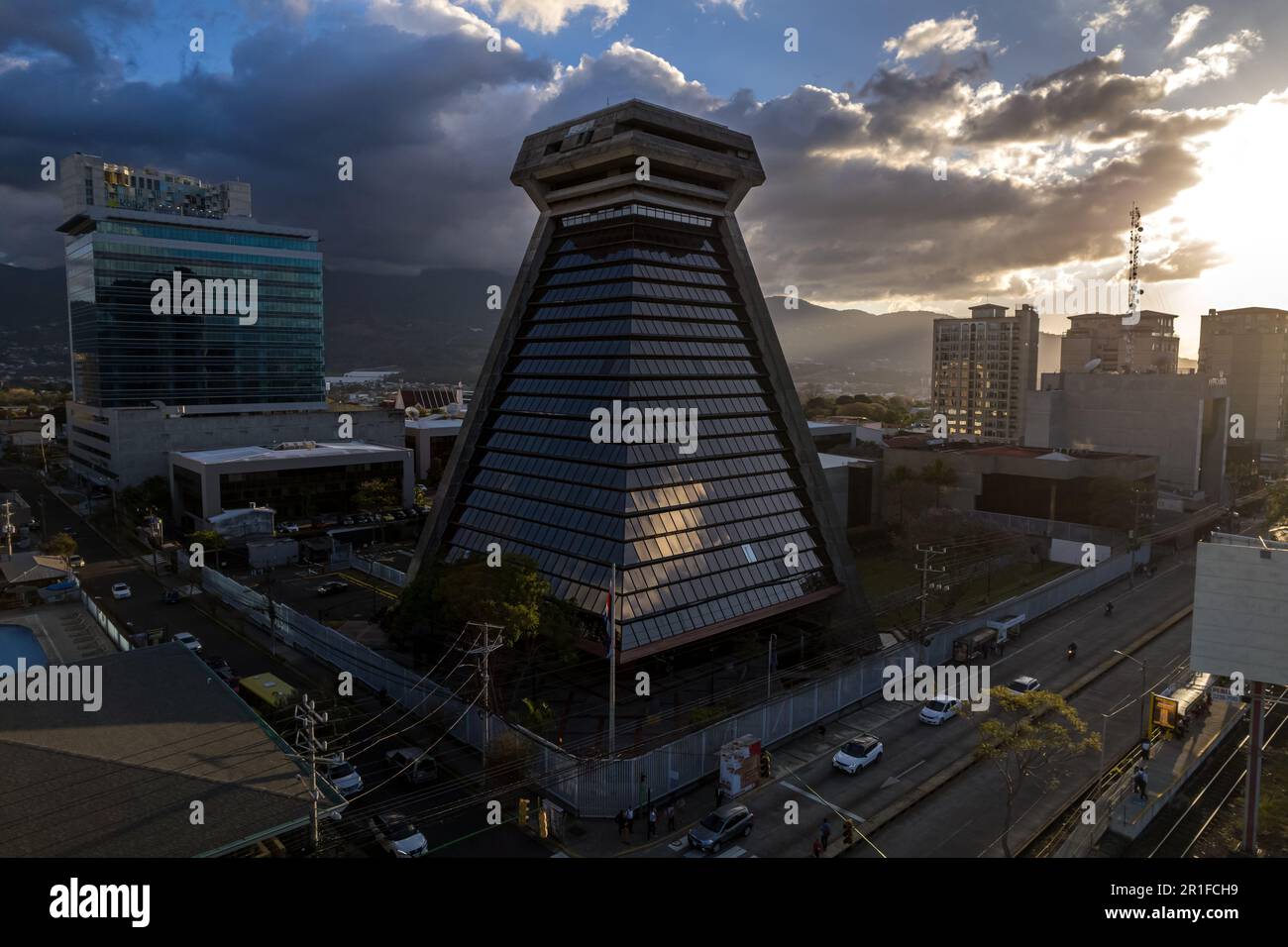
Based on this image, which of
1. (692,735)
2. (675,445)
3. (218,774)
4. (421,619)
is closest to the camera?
(218,774)

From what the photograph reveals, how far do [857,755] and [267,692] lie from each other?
35140 mm

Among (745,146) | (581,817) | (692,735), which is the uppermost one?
(745,146)

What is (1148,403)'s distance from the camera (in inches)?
4963

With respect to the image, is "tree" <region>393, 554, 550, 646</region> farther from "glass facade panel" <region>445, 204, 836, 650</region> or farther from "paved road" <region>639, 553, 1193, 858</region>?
"paved road" <region>639, 553, 1193, 858</region>

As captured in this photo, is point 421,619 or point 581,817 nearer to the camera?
point 581,817

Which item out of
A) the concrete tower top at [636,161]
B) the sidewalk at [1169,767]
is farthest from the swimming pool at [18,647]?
the sidewalk at [1169,767]

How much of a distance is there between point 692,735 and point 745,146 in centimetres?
5074

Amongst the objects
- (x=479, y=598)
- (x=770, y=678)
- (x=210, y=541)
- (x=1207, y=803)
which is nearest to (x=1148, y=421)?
(x=1207, y=803)

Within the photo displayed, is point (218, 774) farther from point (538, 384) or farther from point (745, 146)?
point (745, 146)

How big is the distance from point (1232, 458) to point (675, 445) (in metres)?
149

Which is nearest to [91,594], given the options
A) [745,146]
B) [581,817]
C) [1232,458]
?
[581,817]
